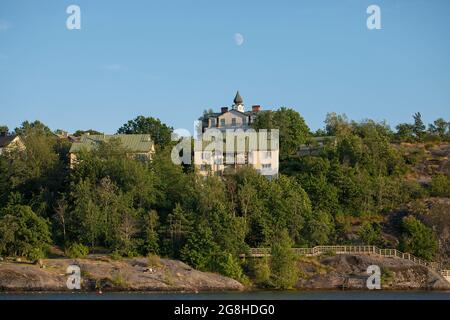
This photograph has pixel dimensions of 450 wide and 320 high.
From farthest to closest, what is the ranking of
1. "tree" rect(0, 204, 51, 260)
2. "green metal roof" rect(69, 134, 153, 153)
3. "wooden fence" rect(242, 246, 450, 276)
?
"green metal roof" rect(69, 134, 153, 153), "wooden fence" rect(242, 246, 450, 276), "tree" rect(0, 204, 51, 260)

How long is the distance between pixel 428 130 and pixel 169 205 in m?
45.1

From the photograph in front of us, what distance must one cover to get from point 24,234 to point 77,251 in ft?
15.3

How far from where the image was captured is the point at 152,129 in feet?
303

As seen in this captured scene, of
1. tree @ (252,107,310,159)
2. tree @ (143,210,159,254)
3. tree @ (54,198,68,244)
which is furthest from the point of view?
tree @ (252,107,310,159)

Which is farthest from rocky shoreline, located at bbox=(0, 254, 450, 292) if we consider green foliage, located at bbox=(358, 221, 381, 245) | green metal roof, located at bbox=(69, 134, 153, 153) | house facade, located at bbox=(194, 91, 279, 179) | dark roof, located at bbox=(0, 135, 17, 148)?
dark roof, located at bbox=(0, 135, 17, 148)

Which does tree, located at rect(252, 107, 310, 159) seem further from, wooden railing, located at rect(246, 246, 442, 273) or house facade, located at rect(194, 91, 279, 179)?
wooden railing, located at rect(246, 246, 442, 273)

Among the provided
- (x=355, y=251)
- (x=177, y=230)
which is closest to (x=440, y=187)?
(x=355, y=251)

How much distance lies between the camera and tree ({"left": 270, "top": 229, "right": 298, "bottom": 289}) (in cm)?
6138

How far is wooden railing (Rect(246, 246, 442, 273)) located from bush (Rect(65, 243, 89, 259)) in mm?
14299

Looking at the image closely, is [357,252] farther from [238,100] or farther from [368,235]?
[238,100]

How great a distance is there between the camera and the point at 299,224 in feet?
227

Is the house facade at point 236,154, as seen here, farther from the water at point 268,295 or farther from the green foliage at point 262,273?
the water at point 268,295

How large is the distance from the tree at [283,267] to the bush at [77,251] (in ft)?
52.2

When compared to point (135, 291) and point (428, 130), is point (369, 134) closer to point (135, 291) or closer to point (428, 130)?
point (428, 130)
